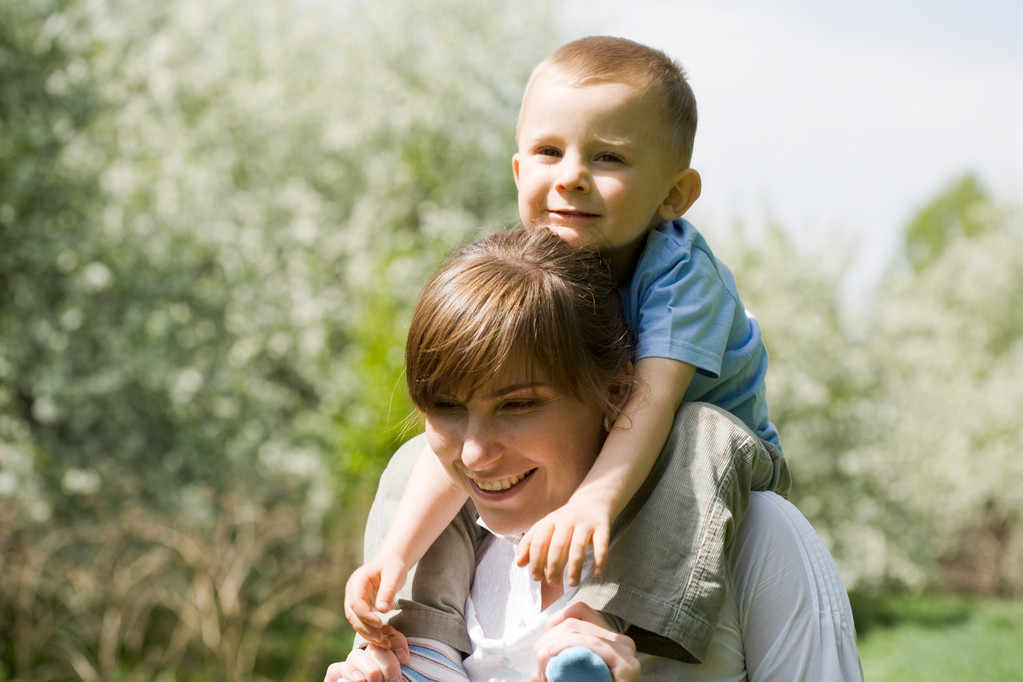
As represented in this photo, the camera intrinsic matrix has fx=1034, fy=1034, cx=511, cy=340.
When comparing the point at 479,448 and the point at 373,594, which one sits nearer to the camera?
the point at 479,448

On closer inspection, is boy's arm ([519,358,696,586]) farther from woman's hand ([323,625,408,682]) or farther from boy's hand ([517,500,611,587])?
woman's hand ([323,625,408,682])

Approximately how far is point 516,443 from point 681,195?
2.01ft

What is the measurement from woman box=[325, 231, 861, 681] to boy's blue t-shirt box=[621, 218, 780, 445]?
8 centimetres

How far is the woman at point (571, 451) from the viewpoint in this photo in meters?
1.55

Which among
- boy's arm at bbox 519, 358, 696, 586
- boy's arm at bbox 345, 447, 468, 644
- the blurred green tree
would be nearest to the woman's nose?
boy's arm at bbox 519, 358, 696, 586

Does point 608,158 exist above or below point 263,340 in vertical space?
above

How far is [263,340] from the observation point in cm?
1098

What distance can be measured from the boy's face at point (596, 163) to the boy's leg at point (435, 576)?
20.4 inches

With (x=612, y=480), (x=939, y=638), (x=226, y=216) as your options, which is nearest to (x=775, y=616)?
(x=612, y=480)

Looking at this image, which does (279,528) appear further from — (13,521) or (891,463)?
(891,463)

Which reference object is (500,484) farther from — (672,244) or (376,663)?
(672,244)

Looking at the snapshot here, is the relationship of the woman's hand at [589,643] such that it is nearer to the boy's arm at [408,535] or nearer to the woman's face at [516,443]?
the woman's face at [516,443]

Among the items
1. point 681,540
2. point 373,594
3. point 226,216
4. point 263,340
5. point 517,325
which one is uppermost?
point 517,325

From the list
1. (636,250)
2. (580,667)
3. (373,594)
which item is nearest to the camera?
(580,667)
